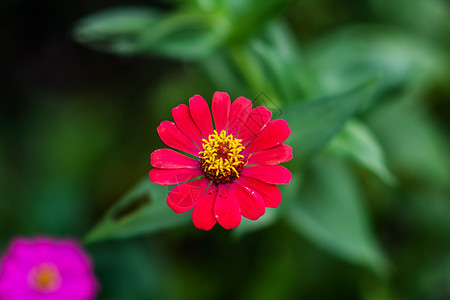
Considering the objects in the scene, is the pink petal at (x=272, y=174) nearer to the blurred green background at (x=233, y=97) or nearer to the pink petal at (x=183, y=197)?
the pink petal at (x=183, y=197)

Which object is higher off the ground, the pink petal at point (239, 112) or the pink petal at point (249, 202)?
the pink petal at point (239, 112)

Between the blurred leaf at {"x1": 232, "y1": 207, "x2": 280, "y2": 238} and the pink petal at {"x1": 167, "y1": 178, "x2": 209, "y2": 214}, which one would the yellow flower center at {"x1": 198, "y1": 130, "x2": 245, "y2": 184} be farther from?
the blurred leaf at {"x1": 232, "y1": 207, "x2": 280, "y2": 238}

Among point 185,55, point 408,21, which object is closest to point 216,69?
point 185,55

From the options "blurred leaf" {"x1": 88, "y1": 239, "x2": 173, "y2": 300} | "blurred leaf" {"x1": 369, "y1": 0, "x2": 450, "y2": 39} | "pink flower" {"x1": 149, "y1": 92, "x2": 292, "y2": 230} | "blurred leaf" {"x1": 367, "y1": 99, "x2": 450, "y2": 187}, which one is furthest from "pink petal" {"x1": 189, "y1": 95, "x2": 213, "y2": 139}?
"blurred leaf" {"x1": 369, "y1": 0, "x2": 450, "y2": 39}

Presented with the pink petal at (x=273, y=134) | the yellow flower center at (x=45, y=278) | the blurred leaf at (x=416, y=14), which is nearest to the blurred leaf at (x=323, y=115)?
the pink petal at (x=273, y=134)

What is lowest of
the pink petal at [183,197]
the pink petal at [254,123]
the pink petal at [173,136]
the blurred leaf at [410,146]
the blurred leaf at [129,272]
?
the blurred leaf at [410,146]

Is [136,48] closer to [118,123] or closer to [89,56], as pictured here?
[118,123]

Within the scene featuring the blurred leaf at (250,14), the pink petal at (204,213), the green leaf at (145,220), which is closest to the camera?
the pink petal at (204,213)
